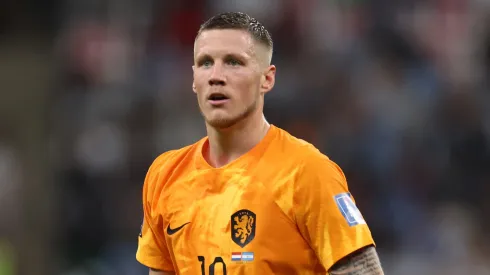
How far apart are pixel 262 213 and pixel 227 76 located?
622 millimetres

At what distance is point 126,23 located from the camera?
10.2m

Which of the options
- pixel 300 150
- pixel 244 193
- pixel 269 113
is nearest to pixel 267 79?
pixel 300 150

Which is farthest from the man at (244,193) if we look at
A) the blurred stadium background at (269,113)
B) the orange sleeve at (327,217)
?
the blurred stadium background at (269,113)

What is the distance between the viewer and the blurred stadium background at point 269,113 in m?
8.95

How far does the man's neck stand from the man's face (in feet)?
0.20

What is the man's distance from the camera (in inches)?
149

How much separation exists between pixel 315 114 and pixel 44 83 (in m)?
2.93

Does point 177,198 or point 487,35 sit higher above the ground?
point 487,35

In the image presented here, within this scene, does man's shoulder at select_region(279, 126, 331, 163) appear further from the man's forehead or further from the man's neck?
the man's forehead

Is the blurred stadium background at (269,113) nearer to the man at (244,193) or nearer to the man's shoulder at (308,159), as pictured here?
the man at (244,193)

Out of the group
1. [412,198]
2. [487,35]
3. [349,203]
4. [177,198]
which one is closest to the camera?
[349,203]

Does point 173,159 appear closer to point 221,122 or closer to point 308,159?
point 221,122

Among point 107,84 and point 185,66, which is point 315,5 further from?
point 107,84

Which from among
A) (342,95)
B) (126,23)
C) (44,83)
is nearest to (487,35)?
(342,95)
